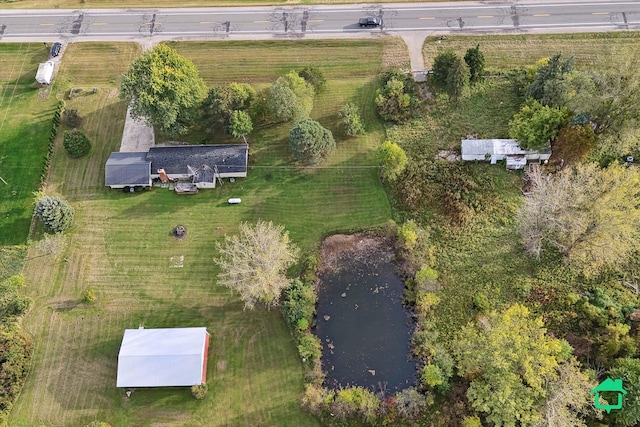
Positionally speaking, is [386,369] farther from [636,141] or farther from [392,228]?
[636,141]

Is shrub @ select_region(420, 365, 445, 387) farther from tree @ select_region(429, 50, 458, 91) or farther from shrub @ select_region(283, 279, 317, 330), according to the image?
tree @ select_region(429, 50, 458, 91)

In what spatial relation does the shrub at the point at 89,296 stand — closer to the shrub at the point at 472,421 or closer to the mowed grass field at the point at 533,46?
the shrub at the point at 472,421

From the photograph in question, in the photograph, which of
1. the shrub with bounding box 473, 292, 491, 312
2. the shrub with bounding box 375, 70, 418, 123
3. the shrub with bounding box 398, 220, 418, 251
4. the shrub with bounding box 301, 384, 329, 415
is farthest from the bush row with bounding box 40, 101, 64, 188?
the shrub with bounding box 473, 292, 491, 312

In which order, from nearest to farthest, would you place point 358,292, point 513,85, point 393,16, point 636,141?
1. point 358,292
2. point 636,141
3. point 513,85
4. point 393,16

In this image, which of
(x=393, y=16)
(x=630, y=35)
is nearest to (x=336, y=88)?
(x=393, y=16)

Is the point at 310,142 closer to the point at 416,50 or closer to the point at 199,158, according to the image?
the point at 199,158
